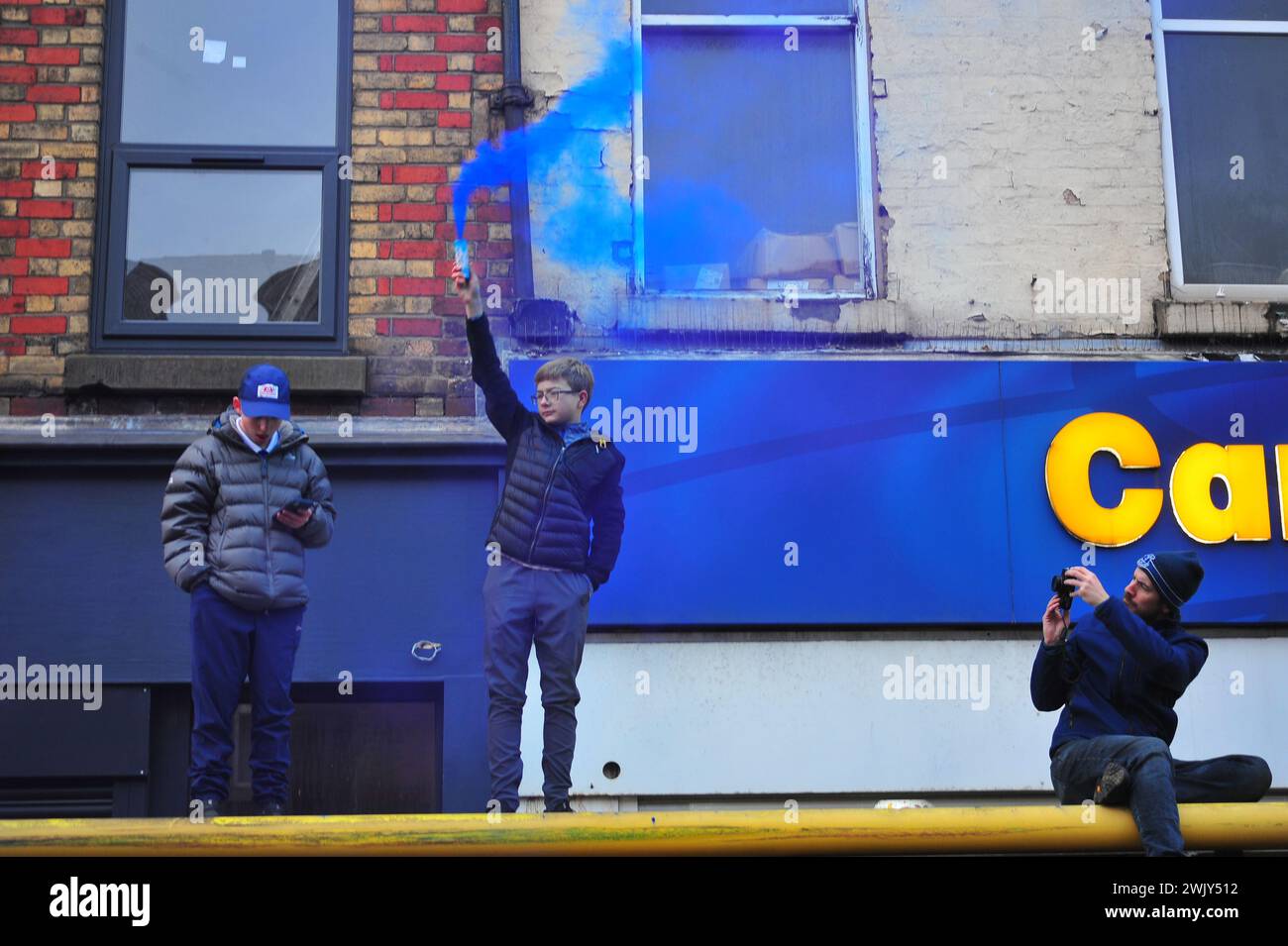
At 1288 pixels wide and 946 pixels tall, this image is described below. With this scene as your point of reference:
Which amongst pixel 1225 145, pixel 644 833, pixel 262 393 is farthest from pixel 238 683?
pixel 1225 145

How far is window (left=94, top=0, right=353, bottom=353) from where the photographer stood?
24.0 feet

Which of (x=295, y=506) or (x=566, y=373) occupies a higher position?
(x=566, y=373)

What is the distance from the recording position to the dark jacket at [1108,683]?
5.20 m

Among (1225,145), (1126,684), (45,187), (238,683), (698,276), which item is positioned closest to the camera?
(1126,684)

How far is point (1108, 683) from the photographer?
527cm

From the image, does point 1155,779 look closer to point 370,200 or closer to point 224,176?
point 370,200

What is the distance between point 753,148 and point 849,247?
0.72 meters

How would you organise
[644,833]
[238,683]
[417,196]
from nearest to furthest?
[644,833], [238,683], [417,196]

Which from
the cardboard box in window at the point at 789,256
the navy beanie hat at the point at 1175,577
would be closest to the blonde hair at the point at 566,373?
the cardboard box in window at the point at 789,256

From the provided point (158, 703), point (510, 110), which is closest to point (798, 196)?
point (510, 110)

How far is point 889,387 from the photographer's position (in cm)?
732

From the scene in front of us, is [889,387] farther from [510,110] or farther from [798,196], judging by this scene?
[510,110]

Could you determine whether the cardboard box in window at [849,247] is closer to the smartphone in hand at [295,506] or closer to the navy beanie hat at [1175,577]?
the navy beanie hat at [1175,577]

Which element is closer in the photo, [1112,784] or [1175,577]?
[1112,784]
